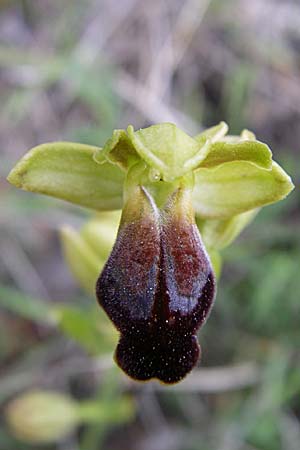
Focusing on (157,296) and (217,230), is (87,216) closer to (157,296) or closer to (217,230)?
(217,230)

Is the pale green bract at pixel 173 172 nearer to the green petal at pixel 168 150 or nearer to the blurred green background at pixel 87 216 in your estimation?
the green petal at pixel 168 150

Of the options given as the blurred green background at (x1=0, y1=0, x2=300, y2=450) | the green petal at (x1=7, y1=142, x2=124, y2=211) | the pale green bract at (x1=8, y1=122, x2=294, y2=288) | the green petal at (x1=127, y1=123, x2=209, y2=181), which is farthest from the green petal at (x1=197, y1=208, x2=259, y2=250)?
the blurred green background at (x1=0, y1=0, x2=300, y2=450)

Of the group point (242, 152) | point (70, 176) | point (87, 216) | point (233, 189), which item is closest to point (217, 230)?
point (233, 189)

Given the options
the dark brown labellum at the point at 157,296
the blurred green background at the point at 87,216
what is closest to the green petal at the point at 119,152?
the dark brown labellum at the point at 157,296

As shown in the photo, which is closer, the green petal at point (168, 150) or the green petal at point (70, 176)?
the green petal at point (168, 150)

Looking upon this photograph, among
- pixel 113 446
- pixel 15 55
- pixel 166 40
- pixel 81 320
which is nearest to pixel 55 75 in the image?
pixel 15 55

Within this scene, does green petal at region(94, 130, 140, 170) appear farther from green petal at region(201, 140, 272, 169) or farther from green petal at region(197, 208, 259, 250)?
green petal at region(197, 208, 259, 250)
